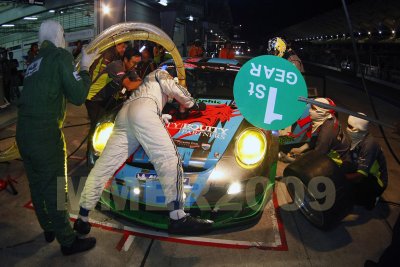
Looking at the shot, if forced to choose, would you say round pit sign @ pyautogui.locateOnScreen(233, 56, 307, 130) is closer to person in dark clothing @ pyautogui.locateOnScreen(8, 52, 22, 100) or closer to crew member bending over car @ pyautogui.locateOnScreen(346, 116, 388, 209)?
crew member bending over car @ pyautogui.locateOnScreen(346, 116, 388, 209)

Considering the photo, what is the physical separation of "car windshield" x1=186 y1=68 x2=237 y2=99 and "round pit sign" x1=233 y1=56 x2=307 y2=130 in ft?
6.15

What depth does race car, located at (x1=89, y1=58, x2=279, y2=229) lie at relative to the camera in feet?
9.73

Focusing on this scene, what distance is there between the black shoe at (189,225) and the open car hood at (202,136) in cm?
46

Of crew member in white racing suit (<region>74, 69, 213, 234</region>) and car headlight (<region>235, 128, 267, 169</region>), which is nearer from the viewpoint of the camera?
crew member in white racing suit (<region>74, 69, 213, 234</region>)

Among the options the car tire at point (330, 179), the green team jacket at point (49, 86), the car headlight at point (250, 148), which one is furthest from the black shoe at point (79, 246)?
the car tire at point (330, 179)

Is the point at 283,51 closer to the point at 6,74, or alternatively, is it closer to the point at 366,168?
the point at 366,168

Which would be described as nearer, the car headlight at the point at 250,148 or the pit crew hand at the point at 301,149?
the car headlight at the point at 250,148

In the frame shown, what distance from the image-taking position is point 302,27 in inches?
2311

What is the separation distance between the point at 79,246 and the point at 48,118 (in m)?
1.14

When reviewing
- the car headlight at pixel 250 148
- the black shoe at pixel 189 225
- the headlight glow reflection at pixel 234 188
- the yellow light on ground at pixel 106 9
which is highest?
the yellow light on ground at pixel 106 9

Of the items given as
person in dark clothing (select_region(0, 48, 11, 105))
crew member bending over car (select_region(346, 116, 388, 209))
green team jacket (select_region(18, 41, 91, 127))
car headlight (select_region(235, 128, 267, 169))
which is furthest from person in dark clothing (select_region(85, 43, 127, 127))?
person in dark clothing (select_region(0, 48, 11, 105))

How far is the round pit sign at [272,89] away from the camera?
2.52m

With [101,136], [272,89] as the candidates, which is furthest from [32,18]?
[272,89]

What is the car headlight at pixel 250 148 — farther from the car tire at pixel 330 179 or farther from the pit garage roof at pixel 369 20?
the pit garage roof at pixel 369 20
